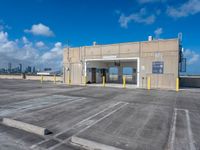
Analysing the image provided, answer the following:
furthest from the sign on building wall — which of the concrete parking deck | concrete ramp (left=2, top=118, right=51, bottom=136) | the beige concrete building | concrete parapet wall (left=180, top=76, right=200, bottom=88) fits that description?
concrete ramp (left=2, top=118, right=51, bottom=136)

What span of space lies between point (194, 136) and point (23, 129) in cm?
531

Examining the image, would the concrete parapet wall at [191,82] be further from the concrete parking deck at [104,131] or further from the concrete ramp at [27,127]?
the concrete ramp at [27,127]

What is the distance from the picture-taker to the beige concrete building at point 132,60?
18.1 metres

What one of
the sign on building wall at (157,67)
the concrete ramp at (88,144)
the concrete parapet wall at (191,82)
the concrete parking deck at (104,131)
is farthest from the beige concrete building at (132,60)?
the concrete ramp at (88,144)

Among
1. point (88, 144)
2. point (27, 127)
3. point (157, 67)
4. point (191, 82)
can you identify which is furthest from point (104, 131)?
point (191, 82)

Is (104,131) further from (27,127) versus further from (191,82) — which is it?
(191,82)

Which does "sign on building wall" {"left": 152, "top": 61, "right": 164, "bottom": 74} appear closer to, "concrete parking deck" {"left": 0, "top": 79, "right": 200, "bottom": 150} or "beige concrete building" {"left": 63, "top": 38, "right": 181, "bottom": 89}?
"beige concrete building" {"left": 63, "top": 38, "right": 181, "bottom": 89}

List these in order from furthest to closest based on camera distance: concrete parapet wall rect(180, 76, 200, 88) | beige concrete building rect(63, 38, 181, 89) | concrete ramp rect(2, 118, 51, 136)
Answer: concrete parapet wall rect(180, 76, 200, 88) → beige concrete building rect(63, 38, 181, 89) → concrete ramp rect(2, 118, 51, 136)

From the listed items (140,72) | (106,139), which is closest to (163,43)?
(140,72)

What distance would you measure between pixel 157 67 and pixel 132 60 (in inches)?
179

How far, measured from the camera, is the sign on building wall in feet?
60.7

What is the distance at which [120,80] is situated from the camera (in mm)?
28844

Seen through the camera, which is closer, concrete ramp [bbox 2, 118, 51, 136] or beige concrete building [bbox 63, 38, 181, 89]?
concrete ramp [bbox 2, 118, 51, 136]

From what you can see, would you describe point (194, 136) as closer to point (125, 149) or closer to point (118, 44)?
point (125, 149)
